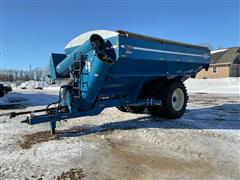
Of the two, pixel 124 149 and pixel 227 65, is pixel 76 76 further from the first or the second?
pixel 227 65

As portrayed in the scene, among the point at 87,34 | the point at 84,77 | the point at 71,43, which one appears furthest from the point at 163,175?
the point at 71,43

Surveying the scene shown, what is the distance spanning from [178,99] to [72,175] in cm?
557

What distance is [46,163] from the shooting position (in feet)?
16.0

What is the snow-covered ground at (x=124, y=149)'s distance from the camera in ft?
14.9

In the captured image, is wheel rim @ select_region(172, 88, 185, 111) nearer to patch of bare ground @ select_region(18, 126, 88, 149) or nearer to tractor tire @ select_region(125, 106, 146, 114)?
tractor tire @ select_region(125, 106, 146, 114)

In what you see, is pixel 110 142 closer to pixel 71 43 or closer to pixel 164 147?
pixel 164 147

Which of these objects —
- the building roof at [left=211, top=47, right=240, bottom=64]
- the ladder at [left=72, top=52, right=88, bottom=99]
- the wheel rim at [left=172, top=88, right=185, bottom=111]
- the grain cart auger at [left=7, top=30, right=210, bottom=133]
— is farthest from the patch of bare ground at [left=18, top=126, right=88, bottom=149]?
the building roof at [left=211, top=47, right=240, bottom=64]

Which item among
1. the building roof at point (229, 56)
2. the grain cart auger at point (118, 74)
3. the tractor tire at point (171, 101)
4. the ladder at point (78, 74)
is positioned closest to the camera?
the grain cart auger at point (118, 74)

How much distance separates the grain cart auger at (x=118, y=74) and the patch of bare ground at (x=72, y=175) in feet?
7.27

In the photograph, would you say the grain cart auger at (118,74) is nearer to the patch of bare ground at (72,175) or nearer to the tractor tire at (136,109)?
the tractor tire at (136,109)

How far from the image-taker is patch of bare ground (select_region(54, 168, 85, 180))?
4.28m

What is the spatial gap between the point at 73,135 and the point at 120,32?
2.48 m

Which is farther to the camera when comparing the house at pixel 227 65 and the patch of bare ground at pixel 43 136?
the house at pixel 227 65

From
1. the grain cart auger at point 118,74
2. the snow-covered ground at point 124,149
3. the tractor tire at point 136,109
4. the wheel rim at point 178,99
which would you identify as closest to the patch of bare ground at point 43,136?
the snow-covered ground at point 124,149
